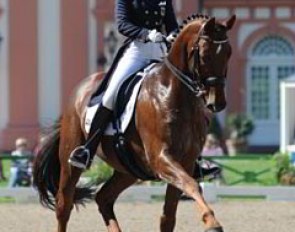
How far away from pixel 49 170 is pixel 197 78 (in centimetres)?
290

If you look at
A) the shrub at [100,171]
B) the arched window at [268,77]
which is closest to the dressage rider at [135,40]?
the shrub at [100,171]

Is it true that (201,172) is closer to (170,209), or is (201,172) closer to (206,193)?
(170,209)

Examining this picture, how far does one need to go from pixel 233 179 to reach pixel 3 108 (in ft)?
46.4

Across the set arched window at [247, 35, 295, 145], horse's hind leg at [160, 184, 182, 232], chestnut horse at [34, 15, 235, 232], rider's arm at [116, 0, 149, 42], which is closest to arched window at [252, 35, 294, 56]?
arched window at [247, 35, 295, 145]

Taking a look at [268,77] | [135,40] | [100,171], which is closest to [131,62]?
[135,40]

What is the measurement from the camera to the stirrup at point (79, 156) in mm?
9055

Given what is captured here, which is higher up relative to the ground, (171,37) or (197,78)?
(171,37)

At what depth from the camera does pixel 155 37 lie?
8.58 m

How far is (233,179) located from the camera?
1867 cm

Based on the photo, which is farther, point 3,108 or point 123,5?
point 3,108

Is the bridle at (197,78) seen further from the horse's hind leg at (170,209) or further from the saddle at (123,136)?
the horse's hind leg at (170,209)

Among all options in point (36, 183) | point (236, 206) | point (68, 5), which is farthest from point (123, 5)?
point (68, 5)

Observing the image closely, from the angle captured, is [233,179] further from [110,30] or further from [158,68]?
[110,30]

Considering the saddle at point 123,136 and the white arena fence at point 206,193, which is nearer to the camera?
the saddle at point 123,136
